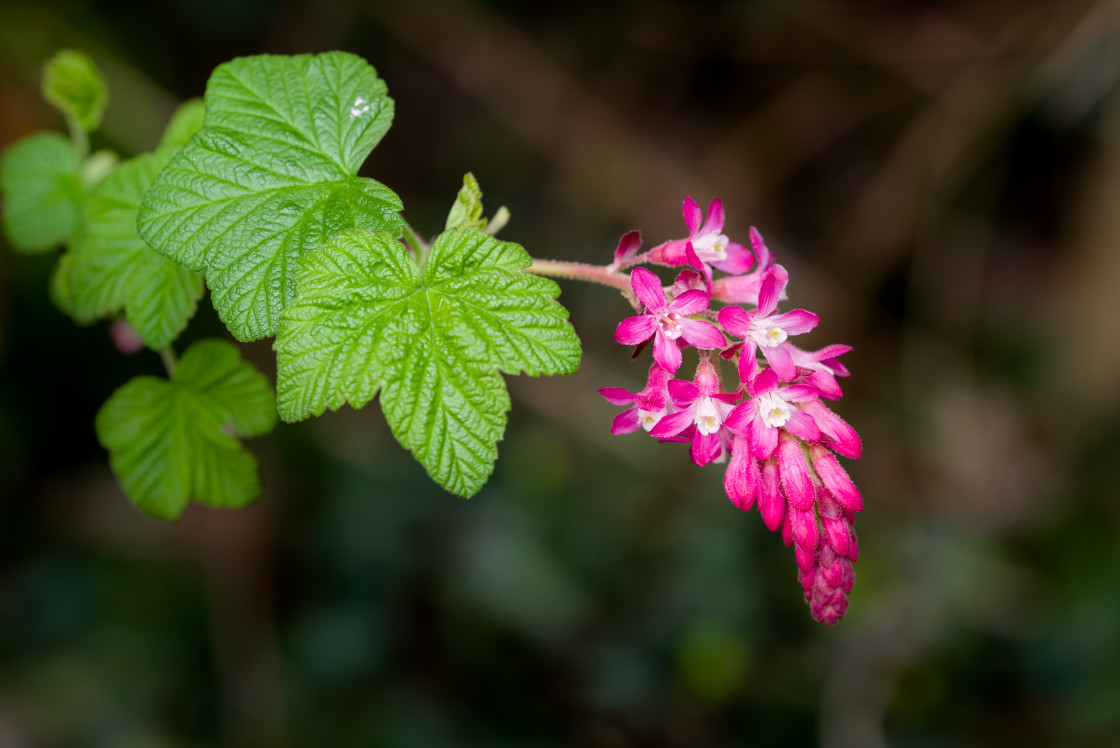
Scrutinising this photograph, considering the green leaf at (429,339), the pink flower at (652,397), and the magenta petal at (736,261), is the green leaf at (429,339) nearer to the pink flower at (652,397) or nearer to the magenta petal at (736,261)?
the pink flower at (652,397)

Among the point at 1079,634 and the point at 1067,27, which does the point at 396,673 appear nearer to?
the point at 1079,634

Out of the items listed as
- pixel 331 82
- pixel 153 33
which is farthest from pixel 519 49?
pixel 331 82

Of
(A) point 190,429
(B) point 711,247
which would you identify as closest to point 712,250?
(B) point 711,247

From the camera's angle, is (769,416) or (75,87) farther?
(75,87)

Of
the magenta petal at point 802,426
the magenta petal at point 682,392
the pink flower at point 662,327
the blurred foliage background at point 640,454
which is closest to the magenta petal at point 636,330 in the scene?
the pink flower at point 662,327

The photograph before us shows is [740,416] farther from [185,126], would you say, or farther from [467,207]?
[185,126]

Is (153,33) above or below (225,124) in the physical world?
below
